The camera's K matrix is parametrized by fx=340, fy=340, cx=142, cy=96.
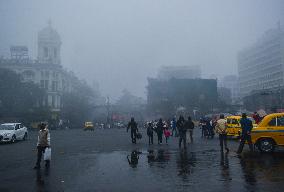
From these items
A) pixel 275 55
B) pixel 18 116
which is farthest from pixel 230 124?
pixel 275 55

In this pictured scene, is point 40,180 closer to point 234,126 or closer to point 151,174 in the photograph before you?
point 151,174

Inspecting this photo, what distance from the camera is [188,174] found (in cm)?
1015

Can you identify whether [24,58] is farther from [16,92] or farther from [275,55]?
[275,55]

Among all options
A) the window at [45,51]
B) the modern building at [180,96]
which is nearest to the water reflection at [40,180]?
the modern building at [180,96]

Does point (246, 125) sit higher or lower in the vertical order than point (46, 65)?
lower

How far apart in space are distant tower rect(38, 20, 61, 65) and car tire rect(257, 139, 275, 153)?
8659 centimetres

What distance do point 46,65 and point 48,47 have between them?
5981 mm

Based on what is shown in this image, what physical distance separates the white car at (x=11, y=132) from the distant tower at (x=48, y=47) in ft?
227

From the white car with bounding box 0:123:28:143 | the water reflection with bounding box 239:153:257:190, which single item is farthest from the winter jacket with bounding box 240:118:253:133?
the white car with bounding box 0:123:28:143

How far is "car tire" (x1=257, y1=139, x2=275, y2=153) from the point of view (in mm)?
15085

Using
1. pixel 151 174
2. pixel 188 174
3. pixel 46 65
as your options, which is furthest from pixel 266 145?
pixel 46 65

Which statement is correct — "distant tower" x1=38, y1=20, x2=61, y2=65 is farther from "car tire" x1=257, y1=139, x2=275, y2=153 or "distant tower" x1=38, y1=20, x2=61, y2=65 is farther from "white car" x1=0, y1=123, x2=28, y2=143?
"car tire" x1=257, y1=139, x2=275, y2=153

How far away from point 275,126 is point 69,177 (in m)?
9.63

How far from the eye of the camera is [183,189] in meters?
8.10
